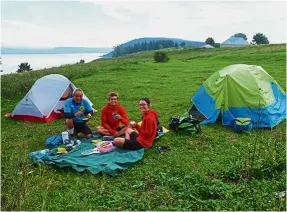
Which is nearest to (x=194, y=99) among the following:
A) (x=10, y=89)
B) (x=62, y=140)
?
(x=62, y=140)

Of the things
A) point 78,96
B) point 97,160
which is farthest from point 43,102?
point 97,160

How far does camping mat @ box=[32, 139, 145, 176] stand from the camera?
669cm

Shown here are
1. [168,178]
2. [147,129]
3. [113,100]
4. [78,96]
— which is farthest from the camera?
[78,96]

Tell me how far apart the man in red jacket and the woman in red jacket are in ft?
3.09

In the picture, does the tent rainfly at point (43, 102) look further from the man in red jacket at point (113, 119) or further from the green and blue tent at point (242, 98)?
the green and blue tent at point (242, 98)

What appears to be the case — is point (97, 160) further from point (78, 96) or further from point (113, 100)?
point (78, 96)

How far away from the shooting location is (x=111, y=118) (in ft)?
29.3

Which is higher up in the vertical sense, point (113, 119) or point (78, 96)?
point (78, 96)

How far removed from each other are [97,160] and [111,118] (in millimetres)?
1939

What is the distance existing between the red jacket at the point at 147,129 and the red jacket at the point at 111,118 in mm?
1151

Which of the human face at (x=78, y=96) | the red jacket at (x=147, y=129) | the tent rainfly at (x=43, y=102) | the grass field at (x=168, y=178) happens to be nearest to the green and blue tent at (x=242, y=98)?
the grass field at (x=168, y=178)

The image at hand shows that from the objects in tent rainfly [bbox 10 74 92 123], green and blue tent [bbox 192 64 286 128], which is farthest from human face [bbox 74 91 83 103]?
green and blue tent [bbox 192 64 286 128]

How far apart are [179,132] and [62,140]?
Answer: 3.08 meters

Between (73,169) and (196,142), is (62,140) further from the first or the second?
(196,142)
